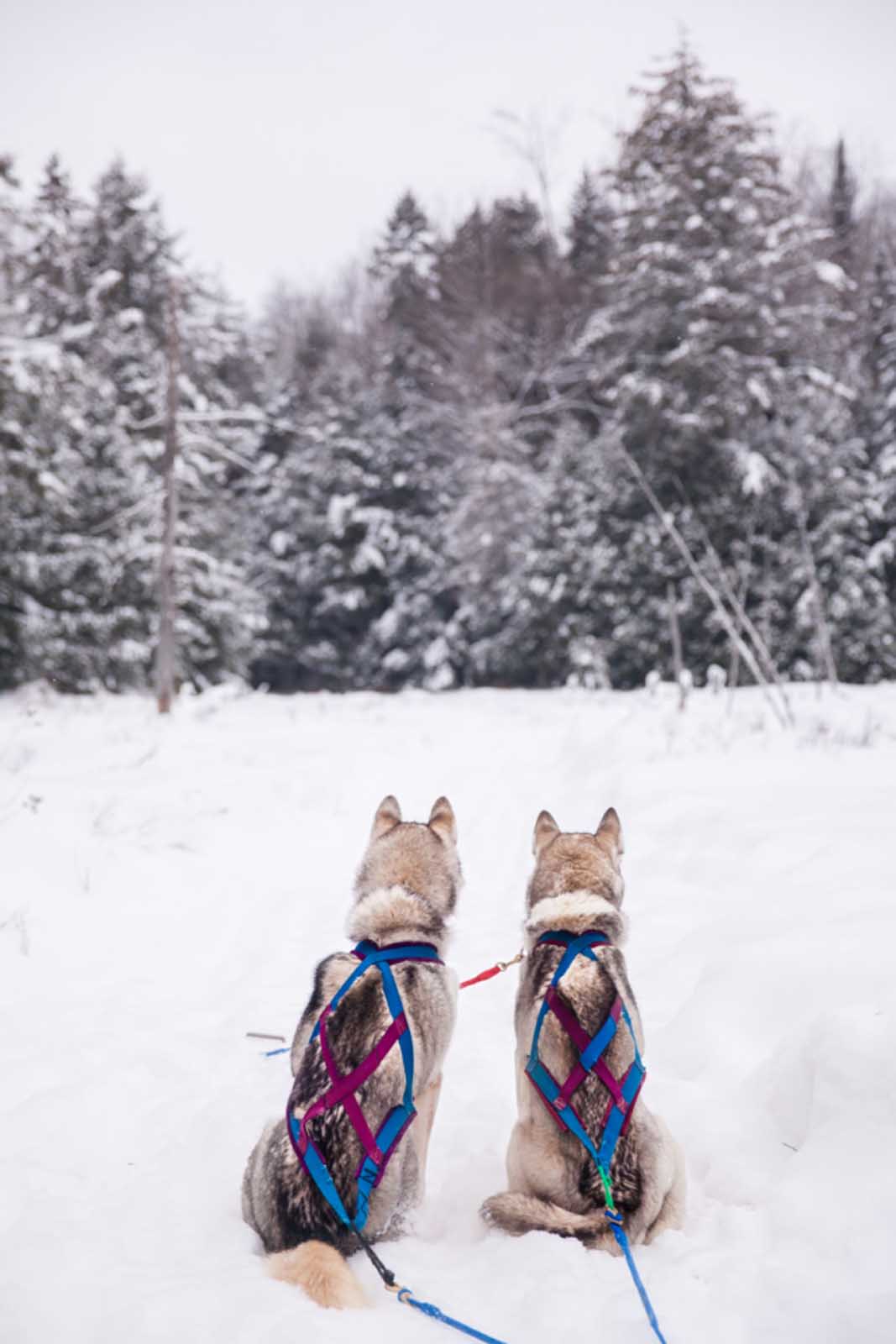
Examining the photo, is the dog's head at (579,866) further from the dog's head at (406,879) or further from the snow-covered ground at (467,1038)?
the snow-covered ground at (467,1038)

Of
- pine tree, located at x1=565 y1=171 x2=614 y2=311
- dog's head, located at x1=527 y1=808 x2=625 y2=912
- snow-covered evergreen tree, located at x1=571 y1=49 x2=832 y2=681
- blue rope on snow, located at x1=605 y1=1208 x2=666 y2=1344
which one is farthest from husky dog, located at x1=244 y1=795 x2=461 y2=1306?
pine tree, located at x1=565 y1=171 x2=614 y2=311

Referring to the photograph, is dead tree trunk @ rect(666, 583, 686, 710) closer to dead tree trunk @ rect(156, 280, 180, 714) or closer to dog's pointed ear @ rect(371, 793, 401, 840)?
dog's pointed ear @ rect(371, 793, 401, 840)

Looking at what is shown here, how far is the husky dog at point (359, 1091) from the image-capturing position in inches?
94.6

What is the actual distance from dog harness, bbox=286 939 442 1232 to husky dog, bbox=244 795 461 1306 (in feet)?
0.10

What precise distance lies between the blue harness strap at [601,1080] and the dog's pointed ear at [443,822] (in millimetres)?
1150

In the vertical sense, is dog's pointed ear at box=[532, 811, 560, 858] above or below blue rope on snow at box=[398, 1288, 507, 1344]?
above

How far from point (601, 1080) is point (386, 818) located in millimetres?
1770

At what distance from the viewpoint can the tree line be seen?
18406 mm

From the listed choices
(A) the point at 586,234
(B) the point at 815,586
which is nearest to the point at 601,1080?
(B) the point at 815,586

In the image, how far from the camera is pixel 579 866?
11.2 feet

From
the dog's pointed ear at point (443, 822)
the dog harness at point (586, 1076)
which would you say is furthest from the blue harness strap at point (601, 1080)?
the dog's pointed ear at point (443, 822)

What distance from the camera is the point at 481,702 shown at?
21.0 m

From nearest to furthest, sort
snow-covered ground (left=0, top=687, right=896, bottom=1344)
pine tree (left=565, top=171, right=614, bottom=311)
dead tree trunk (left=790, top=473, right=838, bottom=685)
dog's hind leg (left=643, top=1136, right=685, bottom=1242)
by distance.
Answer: snow-covered ground (left=0, top=687, right=896, bottom=1344) → dog's hind leg (left=643, top=1136, right=685, bottom=1242) → dead tree trunk (left=790, top=473, right=838, bottom=685) → pine tree (left=565, top=171, right=614, bottom=311)

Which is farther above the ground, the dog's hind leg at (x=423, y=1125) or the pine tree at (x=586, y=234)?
the pine tree at (x=586, y=234)
